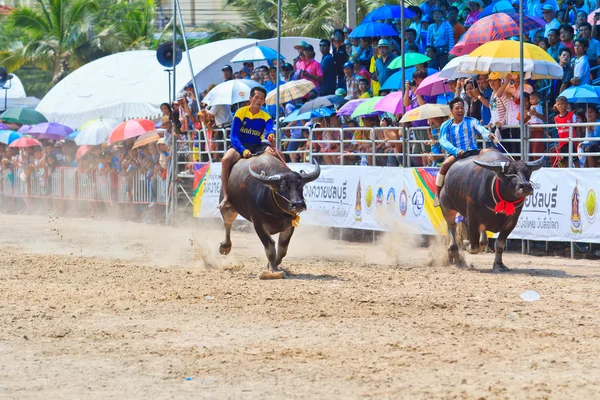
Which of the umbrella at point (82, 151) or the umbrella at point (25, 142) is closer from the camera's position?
the umbrella at point (82, 151)

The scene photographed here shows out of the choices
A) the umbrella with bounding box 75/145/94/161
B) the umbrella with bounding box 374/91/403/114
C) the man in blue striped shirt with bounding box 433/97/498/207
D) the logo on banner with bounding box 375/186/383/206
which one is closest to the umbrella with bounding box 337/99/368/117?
the umbrella with bounding box 374/91/403/114

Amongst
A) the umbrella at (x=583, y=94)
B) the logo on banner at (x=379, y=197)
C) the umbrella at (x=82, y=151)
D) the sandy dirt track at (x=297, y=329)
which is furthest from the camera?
the umbrella at (x=82, y=151)

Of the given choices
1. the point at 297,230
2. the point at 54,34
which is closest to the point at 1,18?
the point at 54,34

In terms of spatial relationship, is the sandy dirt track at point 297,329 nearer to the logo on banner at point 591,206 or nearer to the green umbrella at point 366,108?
the logo on banner at point 591,206

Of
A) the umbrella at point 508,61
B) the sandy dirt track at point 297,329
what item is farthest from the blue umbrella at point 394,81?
the sandy dirt track at point 297,329

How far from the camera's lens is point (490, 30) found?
54.4ft

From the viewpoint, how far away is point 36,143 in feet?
94.9

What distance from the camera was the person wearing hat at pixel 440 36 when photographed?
1877cm

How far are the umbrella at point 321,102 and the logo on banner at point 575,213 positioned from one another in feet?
21.6

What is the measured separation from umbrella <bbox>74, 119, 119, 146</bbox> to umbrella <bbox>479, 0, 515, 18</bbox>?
11.8 metres

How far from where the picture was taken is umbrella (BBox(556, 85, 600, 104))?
1473 centimetres

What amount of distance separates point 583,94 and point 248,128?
5012 millimetres

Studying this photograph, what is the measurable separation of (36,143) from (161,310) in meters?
20.2

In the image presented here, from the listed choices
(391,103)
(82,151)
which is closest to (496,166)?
(391,103)
